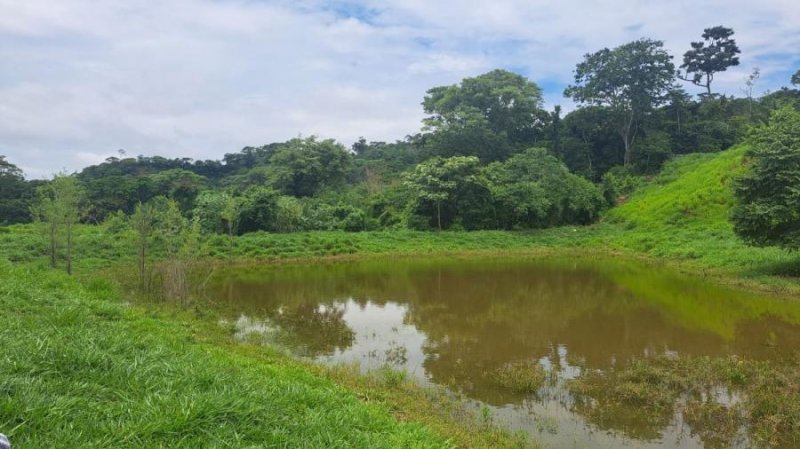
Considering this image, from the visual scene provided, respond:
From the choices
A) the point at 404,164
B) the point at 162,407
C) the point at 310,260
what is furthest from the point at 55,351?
the point at 404,164

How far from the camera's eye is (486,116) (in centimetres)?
4981

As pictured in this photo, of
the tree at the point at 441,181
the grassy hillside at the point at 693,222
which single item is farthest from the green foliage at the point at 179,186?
the grassy hillside at the point at 693,222

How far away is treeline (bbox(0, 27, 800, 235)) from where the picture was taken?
3669 centimetres

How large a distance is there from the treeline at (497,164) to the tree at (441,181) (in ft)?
0.27

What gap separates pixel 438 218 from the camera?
3681cm

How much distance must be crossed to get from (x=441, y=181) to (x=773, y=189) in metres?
21.1

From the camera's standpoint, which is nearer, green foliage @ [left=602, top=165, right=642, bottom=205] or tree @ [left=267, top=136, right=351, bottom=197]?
green foliage @ [left=602, top=165, right=642, bottom=205]

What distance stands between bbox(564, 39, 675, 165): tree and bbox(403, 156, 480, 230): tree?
18284 mm

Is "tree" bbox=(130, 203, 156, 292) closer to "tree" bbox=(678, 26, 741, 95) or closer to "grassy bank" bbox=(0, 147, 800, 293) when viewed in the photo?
"grassy bank" bbox=(0, 147, 800, 293)

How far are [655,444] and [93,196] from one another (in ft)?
157

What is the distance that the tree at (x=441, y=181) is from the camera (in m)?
36.0

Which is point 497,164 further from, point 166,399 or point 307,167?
point 166,399

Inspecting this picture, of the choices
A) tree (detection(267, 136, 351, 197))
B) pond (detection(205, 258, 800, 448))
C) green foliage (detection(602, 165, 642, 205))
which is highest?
tree (detection(267, 136, 351, 197))

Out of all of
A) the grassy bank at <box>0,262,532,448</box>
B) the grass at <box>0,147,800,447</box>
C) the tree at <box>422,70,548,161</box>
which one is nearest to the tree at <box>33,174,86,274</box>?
the grass at <box>0,147,800,447</box>
